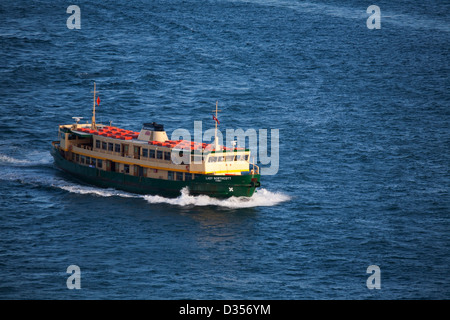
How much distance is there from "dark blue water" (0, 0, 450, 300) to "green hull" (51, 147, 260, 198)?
1257 mm

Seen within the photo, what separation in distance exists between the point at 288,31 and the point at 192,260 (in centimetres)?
10792

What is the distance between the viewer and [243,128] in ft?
447

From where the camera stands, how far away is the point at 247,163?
4230 inches

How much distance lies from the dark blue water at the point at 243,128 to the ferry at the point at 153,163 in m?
1.87

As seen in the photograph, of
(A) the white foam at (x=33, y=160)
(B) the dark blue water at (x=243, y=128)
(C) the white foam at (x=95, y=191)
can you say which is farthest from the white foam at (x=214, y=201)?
(A) the white foam at (x=33, y=160)

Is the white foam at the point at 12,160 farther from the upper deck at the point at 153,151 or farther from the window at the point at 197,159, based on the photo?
the window at the point at 197,159

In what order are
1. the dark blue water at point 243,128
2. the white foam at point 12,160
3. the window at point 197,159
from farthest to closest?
the white foam at point 12,160, the window at point 197,159, the dark blue water at point 243,128

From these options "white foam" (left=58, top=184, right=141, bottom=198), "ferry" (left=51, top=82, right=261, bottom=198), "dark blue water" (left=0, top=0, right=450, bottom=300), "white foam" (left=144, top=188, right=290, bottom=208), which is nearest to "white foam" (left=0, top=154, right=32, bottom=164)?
"dark blue water" (left=0, top=0, right=450, bottom=300)

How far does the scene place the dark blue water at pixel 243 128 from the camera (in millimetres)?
86312

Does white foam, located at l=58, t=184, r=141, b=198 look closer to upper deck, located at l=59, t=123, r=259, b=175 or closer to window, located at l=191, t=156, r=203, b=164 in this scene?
upper deck, located at l=59, t=123, r=259, b=175

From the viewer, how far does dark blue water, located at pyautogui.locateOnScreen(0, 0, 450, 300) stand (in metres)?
86.3

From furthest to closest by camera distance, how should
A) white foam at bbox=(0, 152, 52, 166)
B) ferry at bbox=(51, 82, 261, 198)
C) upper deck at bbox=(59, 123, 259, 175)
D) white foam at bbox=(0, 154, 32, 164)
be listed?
→ white foam at bbox=(0, 154, 32, 164)
white foam at bbox=(0, 152, 52, 166)
upper deck at bbox=(59, 123, 259, 175)
ferry at bbox=(51, 82, 261, 198)
